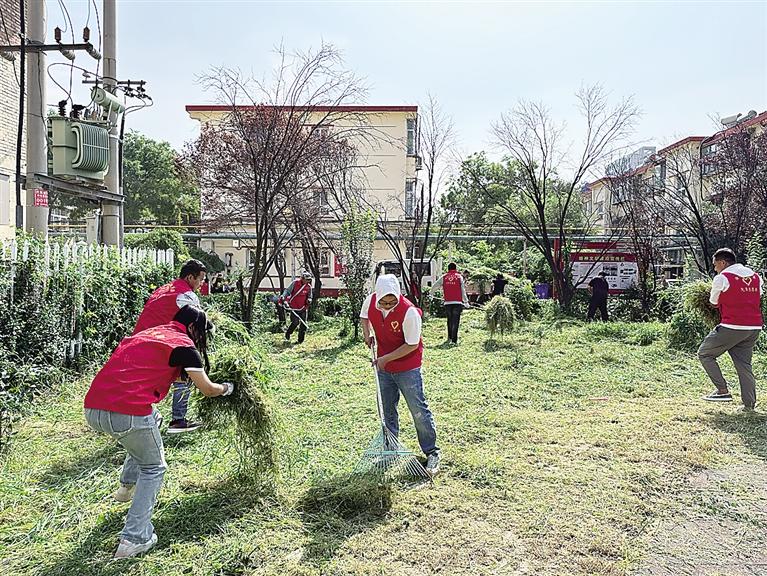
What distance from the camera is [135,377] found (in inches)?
133

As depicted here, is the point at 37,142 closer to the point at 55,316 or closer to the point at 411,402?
the point at 55,316

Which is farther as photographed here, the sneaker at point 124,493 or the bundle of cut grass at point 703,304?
the bundle of cut grass at point 703,304

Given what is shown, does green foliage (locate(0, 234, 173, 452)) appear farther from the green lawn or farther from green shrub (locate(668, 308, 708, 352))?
green shrub (locate(668, 308, 708, 352))

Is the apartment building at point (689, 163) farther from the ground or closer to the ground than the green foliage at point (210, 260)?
farther from the ground

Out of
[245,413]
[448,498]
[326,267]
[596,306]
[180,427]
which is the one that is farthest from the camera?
[326,267]

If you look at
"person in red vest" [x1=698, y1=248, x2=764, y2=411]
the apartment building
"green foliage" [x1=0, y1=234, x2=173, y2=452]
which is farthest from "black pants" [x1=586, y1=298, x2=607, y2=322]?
"green foliage" [x1=0, y1=234, x2=173, y2=452]

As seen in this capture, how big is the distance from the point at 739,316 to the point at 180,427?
5.81m

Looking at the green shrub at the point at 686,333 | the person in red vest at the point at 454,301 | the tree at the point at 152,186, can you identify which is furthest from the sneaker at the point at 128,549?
the tree at the point at 152,186

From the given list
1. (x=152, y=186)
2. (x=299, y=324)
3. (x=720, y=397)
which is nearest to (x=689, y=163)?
(x=299, y=324)

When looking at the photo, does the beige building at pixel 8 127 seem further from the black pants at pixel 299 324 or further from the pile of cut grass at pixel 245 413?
the pile of cut grass at pixel 245 413

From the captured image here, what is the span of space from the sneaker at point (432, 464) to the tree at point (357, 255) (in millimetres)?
8734

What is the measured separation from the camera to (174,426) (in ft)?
19.0

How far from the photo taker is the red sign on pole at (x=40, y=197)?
28.6 ft

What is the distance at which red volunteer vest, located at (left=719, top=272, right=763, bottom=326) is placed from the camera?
681 centimetres
